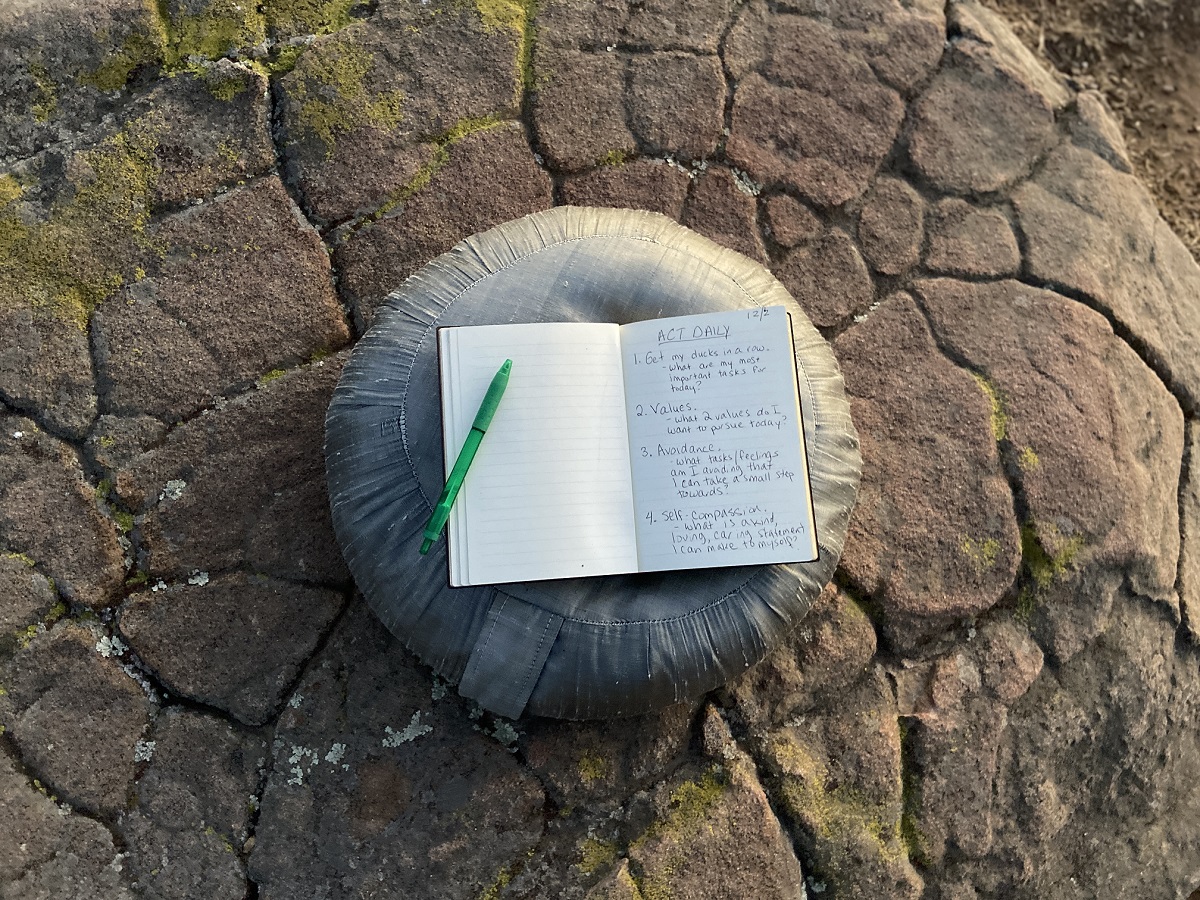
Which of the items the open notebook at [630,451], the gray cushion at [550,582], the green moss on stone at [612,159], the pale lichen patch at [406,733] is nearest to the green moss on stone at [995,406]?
the gray cushion at [550,582]

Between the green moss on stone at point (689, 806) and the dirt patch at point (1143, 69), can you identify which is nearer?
the green moss on stone at point (689, 806)

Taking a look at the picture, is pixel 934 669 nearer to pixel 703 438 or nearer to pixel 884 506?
pixel 884 506

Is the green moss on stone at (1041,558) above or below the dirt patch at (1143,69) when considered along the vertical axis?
below

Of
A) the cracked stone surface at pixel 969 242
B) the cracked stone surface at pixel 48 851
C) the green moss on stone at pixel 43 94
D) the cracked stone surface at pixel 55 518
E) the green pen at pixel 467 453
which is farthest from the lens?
the cracked stone surface at pixel 969 242

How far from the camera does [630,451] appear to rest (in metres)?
1.48

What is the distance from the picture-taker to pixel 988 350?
1980mm

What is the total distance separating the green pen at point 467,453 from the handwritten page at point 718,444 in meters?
0.21

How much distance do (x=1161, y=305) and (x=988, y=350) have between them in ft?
1.72

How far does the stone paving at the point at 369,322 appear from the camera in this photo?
1.68 meters

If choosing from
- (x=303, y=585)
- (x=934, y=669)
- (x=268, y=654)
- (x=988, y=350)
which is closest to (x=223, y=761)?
(x=268, y=654)

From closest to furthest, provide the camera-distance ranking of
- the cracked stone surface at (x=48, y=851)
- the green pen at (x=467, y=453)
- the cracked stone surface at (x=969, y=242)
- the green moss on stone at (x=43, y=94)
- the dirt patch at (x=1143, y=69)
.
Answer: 1. the green pen at (x=467, y=453)
2. the cracked stone surface at (x=48, y=851)
3. the green moss on stone at (x=43, y=94)
4. the cracked stone surface at (x=969, y=242)
5. the dirt patch at (x=1143, y=69)

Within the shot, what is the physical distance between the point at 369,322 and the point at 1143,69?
2.53m

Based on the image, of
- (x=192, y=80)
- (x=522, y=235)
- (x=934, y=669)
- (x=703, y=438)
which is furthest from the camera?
(x=192, y=80)

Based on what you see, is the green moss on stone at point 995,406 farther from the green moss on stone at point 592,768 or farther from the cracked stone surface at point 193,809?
the cracked stone surface at point 193,809
